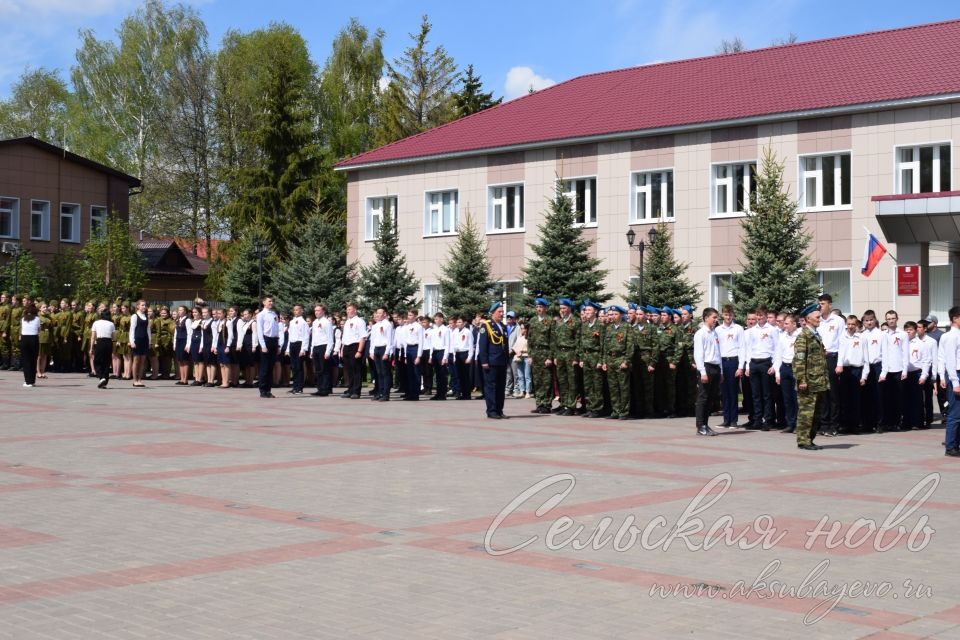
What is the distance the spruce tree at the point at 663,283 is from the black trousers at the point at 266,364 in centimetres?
1170

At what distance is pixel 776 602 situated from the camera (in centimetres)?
701

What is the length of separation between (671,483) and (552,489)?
4.29 ft

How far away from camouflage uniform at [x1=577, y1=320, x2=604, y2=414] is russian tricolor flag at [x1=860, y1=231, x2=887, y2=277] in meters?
12.4

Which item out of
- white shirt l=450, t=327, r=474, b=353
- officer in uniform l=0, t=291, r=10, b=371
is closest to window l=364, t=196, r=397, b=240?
officer in uniform l=0, t=291, r=10, b=371

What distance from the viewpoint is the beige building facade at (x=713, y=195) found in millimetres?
30172

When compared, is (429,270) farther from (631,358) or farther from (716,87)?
(631,358)

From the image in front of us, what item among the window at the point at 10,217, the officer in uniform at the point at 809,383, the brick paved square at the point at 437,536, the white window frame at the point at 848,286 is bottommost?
the brick paved square at the point at 437,536

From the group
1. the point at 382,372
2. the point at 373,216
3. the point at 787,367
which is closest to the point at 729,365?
the point at 787,367

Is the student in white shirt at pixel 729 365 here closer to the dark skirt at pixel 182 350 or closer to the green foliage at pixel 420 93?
the dark skirt at pixel 182 350

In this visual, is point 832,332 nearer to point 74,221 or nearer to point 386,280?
point 386,280

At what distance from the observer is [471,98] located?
62.9m

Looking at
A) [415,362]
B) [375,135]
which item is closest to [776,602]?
[415,362]

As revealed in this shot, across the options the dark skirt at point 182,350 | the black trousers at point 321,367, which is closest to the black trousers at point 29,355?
the dark skirt at point 182,350

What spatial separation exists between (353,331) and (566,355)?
5.74 m
